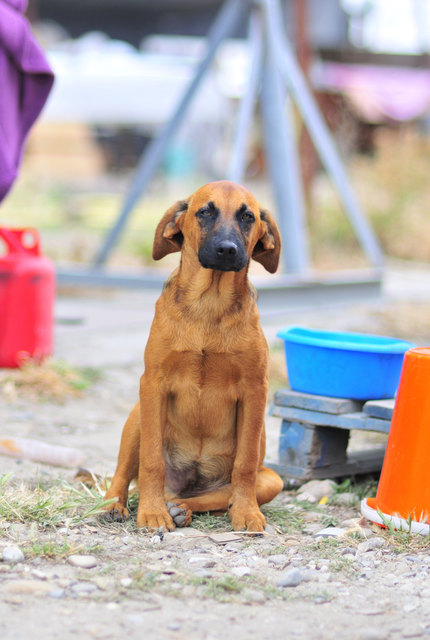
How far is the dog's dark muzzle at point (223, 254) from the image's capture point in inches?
111

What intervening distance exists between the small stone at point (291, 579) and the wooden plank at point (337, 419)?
1.00 meters

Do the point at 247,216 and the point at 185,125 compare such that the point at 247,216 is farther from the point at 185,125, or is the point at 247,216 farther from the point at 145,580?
the point at 185,125

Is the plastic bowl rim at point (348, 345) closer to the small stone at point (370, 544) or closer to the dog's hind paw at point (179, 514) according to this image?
the small stone at point (370, 544)

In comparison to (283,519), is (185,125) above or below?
above

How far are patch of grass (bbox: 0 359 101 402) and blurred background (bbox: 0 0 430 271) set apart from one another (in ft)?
10.2

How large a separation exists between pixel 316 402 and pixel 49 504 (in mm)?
1176

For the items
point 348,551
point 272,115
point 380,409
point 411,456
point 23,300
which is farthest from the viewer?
point 272,115

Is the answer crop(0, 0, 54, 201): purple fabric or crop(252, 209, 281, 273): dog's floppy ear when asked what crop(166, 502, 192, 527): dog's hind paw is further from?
crop(0, 0, 54, 201): purple fabric

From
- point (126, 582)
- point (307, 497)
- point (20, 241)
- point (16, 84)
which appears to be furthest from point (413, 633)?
point (20, 241)

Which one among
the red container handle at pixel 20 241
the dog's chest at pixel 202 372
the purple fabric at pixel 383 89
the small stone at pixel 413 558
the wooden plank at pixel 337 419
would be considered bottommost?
the small stone at pixel 413 558

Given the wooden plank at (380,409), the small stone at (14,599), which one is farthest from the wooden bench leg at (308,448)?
the small stone at (14,599)

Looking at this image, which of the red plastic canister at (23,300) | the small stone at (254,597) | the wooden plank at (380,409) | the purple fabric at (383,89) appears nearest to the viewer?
the small stone at (254,597)

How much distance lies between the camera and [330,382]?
11.9ft

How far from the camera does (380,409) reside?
348 cm
